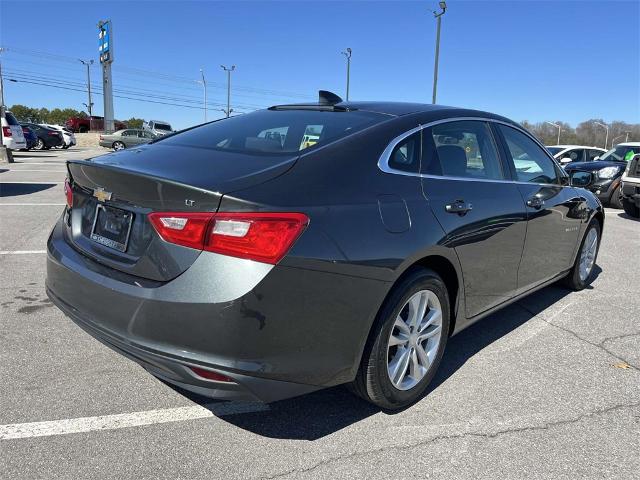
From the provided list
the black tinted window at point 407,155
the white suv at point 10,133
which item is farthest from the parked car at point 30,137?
the black tinted window at point 407,155

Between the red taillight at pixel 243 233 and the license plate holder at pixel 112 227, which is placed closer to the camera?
the red taillight at pixel 243 233

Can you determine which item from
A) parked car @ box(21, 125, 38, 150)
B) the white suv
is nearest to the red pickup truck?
parked car @ box(21, 125, 38, 150)

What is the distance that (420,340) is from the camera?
2.88 metres

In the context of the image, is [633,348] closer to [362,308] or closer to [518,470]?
[518,470]

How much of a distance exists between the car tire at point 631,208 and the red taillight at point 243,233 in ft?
32.8

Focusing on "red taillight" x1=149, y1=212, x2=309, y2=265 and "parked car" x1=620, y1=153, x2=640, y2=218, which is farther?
"parked car" x1=620, y1=153, x2=640, y2=218

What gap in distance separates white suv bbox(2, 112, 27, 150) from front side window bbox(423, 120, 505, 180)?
18.7m

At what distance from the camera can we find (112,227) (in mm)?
2455

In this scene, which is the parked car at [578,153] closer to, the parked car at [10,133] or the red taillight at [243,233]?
the red taillight at [243,233]

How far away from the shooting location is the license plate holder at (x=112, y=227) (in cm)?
236

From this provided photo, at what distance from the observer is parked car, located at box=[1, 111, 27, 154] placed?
58.4ft

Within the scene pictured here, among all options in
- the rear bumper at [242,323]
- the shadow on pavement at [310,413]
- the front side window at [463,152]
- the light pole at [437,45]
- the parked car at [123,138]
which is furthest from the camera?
the parked car at [123,138]

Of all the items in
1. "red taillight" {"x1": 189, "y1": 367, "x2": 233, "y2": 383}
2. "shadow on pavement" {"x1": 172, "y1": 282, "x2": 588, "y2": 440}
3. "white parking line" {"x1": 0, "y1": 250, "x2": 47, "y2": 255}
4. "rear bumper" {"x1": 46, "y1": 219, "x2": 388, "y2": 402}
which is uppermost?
"rear bumper" {"x1": 46, "y1": 219, "x2": 388, "y2": 402}

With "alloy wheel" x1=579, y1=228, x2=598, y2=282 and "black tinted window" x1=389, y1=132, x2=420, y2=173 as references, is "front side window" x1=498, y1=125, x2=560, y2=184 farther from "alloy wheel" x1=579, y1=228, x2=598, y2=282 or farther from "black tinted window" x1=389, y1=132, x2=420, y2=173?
"black tinted window" x1=389, y1=132, x2=420, y2=173
